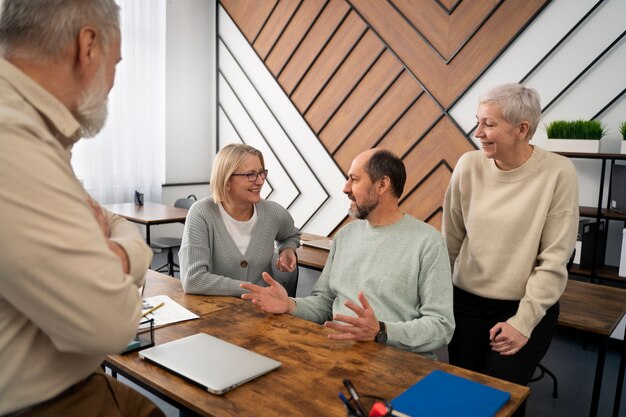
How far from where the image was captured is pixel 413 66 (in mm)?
4754

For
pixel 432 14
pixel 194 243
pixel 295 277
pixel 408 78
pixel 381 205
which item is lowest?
pixel 295 277

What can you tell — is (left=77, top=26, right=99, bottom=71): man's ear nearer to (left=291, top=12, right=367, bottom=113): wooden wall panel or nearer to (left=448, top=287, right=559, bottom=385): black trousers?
(left=448, top=287, right=559, bottom=385): black trousers

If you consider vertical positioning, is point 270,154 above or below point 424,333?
above

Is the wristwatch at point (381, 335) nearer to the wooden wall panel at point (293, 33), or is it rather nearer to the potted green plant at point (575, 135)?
the potted green plant at point (575, 135)

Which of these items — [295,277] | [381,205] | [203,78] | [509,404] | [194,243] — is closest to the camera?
[509,404]

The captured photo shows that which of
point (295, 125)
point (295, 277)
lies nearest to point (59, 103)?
point (295, 277)

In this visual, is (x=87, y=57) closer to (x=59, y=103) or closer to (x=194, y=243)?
(x=59, y=103)

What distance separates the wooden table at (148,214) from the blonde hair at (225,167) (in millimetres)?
1992

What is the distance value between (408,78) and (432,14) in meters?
0.61

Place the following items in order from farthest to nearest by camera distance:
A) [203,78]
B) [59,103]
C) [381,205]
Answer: [203,78] < [381,205] < [59,103]

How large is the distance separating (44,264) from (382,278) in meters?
1.35

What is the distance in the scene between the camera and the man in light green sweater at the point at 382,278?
66.1 inches

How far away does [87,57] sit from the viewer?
89 centimetres

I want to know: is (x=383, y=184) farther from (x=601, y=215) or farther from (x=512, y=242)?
(x=601, y=215)
